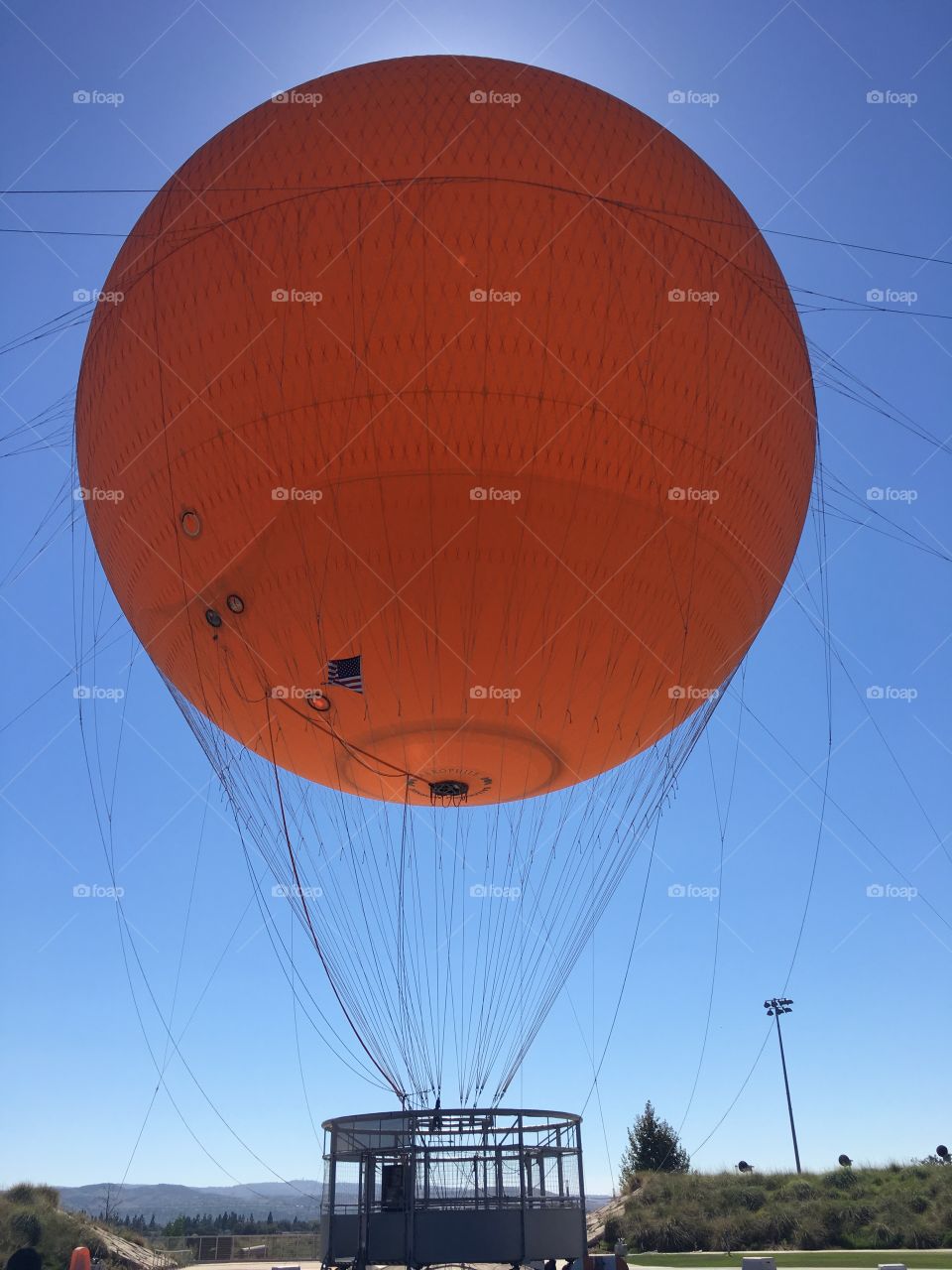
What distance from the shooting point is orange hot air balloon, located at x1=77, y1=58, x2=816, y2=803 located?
458 inches

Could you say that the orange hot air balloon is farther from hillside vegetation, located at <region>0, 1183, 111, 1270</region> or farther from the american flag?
hillside vegetation, located at <region>0, 1183, 111, 1270</region>

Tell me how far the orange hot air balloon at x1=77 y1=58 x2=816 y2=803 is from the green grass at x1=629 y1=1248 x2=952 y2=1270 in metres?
11.3

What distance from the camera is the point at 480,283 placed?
11.5 metres

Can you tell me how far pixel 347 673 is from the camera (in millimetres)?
13406

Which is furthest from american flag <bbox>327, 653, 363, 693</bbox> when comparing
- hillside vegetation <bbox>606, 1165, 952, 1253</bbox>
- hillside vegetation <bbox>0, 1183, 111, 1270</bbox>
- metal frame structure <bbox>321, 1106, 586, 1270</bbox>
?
hillside vegetation <bbox>606, 1165, 952, 1253</bbox>

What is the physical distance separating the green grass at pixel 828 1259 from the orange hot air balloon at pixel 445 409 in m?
11.3

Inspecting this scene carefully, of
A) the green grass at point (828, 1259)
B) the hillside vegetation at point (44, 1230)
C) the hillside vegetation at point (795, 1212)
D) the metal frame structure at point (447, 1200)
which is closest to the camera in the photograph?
the metal frame structure at point (447, 1200)

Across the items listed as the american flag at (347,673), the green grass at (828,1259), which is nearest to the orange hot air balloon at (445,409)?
the american flag at (347,673)

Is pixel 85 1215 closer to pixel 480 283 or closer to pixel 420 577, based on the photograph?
pixel 420 577

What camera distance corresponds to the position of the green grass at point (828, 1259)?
17378 millimetres

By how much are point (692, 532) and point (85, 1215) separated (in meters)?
27.0

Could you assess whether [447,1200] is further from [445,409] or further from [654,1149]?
[654,1149]

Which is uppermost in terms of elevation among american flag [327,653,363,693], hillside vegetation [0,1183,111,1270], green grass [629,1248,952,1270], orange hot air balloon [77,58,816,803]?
orange hot air balloon [77,58,816,803]

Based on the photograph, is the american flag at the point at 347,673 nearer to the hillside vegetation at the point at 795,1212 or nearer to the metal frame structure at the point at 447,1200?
the metal frame structure at the point at 447,1200
